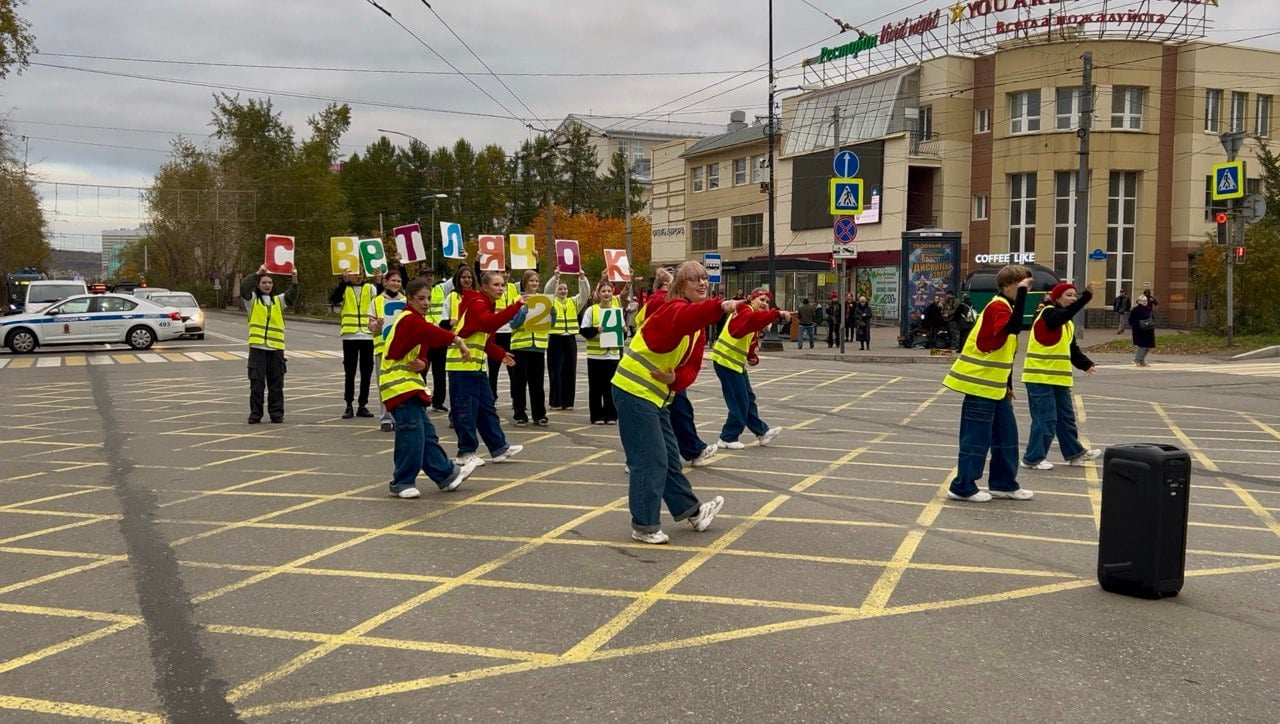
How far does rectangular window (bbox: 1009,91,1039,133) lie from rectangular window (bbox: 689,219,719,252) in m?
20.5

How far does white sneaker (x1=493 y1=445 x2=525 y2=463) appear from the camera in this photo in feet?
31.7

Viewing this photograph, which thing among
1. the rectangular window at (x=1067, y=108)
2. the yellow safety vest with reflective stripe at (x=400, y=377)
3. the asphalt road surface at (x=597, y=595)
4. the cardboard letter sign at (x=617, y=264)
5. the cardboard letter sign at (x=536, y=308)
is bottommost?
the asphalt road surface at (x=597, y=595)

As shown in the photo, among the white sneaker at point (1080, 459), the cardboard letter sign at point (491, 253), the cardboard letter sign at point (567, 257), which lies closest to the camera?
the white sneaker at point (1080, 459)

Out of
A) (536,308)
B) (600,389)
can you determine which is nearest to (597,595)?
(536,308)

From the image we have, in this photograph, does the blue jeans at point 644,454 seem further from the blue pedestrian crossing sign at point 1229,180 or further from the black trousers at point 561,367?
the blue pedestrian crossing sign at point 1229,180

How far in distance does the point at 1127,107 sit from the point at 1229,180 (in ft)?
60.0

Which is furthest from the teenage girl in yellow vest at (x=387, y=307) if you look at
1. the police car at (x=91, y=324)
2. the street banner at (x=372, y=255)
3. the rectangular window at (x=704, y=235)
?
the rectangular window at (x=704, y=235)

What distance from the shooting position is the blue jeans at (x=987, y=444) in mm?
7641

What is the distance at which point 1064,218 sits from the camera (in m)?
40.8

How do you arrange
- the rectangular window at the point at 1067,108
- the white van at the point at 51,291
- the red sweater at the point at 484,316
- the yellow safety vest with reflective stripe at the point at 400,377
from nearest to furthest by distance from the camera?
the yellow safety vest with reflective stripe at the point at 400,377, the red sweater at the point at 484,316, the white van at the point at 51,291, the rectangular window at the point at 1067,108

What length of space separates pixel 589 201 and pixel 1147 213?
5457 cm

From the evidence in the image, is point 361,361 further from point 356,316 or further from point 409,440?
point 409,440

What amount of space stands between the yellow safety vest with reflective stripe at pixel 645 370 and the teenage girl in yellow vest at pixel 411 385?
76.1 inches

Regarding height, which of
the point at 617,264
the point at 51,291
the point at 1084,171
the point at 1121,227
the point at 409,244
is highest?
the point at 1084,171
